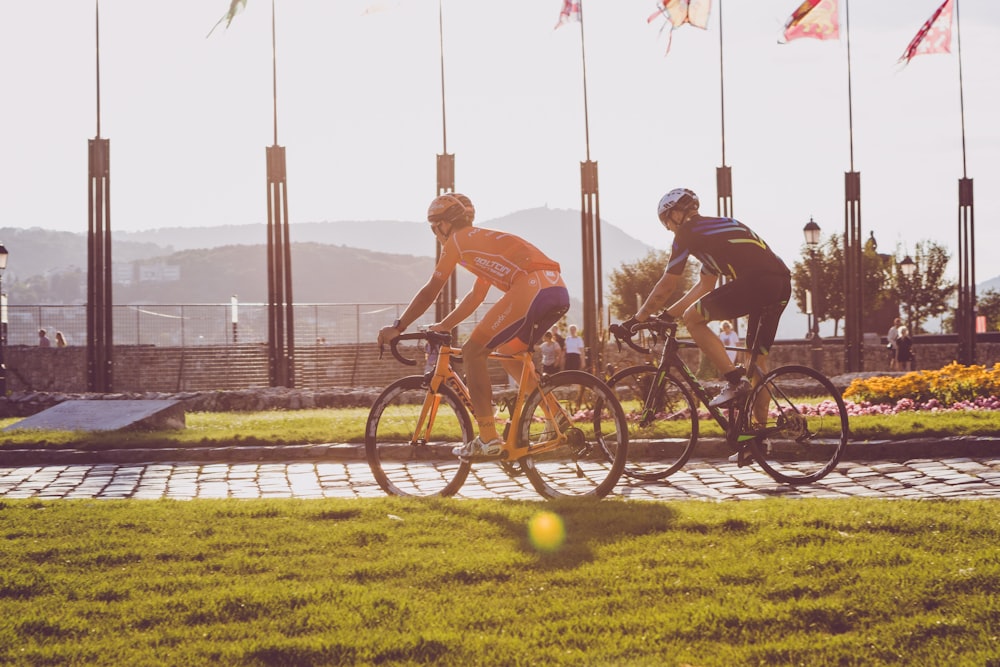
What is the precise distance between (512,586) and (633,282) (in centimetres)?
8086

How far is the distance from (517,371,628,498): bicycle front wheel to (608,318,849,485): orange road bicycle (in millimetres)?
478

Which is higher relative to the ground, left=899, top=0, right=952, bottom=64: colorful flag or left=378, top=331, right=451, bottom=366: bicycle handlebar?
left=899, top=0, right=952, bottom=64: colorful flag

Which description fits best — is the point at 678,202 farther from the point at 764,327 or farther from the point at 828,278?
the point at 828,278

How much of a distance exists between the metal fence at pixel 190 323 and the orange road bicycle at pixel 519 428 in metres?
25.9

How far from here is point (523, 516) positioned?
20.3ft

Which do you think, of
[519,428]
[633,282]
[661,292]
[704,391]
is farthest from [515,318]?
[633,282]

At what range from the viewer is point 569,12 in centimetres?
2695

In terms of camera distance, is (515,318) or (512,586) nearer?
(512,586)

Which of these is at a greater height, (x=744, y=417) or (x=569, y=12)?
(x=569, y=12)

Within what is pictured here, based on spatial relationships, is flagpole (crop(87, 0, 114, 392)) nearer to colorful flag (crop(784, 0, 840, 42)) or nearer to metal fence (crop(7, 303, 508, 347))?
metal fence (crop(7, 303, 508, 347))

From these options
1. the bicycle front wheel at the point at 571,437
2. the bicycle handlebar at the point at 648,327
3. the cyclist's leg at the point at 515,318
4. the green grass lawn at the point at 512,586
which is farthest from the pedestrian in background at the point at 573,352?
the green grass lawn at the point at 512,586

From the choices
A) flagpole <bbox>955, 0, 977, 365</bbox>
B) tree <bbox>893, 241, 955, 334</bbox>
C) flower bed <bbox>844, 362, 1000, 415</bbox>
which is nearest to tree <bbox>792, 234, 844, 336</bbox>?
tree <bbox>893, 241, 955, 334</bbox>

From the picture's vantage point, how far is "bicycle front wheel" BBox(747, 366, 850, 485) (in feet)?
25.4

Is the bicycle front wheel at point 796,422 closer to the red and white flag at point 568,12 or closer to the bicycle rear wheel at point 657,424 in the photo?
the bicycle rear wheel at point 657,424
